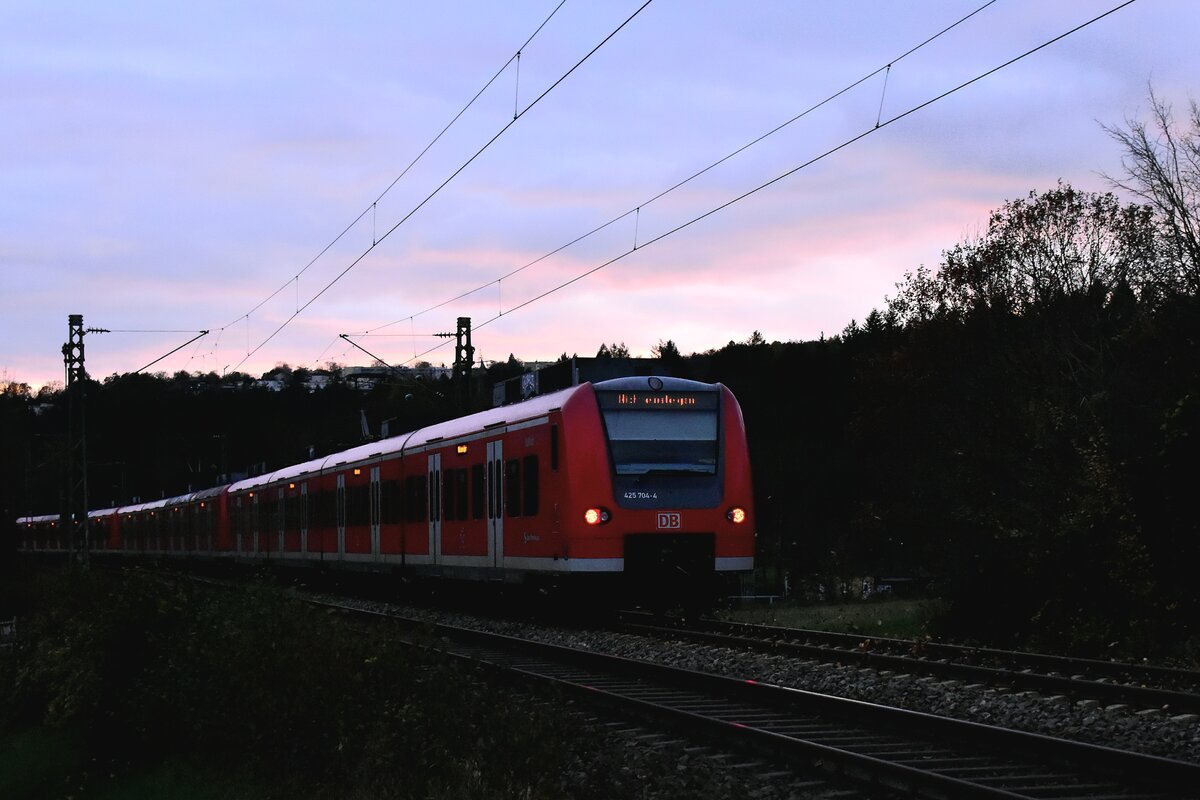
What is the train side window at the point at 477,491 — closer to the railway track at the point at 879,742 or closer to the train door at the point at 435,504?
the train door at the point at 435,504

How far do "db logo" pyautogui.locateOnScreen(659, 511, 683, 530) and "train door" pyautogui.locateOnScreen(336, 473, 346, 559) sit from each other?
15.7m

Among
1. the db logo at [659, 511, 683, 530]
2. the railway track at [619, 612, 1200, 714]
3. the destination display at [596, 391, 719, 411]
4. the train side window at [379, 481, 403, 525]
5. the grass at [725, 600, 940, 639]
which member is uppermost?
the destination display at [596, 391, 719, 411]

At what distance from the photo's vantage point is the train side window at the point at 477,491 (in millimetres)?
23203

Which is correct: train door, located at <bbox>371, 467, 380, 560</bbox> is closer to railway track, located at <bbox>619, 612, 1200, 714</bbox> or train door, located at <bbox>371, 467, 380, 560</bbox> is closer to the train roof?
the train roof

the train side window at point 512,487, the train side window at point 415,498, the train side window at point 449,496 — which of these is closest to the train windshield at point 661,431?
the train side window at point 512,487

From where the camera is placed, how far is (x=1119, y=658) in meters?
15.2

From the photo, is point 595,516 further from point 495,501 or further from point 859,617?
point 859,617

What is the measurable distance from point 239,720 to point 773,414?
232ft

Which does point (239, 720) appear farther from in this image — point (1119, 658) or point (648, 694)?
point (1119, 658)

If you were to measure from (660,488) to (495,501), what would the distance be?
3695mm

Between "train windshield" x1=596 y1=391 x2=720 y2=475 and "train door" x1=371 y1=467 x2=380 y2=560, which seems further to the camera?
"train door" x1=371 y1=467 x2=380 y2=560

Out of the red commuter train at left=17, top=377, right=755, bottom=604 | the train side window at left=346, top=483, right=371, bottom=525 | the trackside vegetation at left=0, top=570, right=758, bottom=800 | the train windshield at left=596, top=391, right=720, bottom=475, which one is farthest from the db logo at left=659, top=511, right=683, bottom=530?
the train side window at left=346, top=483, right=371, bottom=525

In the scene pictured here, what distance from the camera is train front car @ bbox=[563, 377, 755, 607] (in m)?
19.4

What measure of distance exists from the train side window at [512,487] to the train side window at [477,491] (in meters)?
Answer: 1.15
